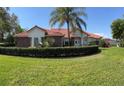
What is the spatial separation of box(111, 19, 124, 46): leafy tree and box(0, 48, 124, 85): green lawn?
1.56 feet

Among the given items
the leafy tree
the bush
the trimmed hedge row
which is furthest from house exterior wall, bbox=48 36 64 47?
the leafy tree

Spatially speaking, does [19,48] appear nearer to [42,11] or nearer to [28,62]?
[28,62]

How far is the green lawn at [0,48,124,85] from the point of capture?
7895 millimetres

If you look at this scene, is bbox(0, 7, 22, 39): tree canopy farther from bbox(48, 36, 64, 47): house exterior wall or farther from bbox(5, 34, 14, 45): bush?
bbox(48, 36, 64, 47): house exterior wall

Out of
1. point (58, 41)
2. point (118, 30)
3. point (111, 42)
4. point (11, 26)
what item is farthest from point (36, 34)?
point (118, 30)

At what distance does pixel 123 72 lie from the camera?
8648 mm

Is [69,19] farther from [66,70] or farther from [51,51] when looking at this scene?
[66,70]

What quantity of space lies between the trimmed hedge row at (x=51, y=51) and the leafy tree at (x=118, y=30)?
2.97ft

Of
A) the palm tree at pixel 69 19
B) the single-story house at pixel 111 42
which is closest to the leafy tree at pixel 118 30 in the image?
the single-story house at pixel 111 42

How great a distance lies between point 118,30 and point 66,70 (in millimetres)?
2747

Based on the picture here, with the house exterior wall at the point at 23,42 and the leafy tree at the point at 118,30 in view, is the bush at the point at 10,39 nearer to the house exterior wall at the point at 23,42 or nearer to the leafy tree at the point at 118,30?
the house exterior wall at the point at 23,42

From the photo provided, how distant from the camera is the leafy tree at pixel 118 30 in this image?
9000 millimetres
